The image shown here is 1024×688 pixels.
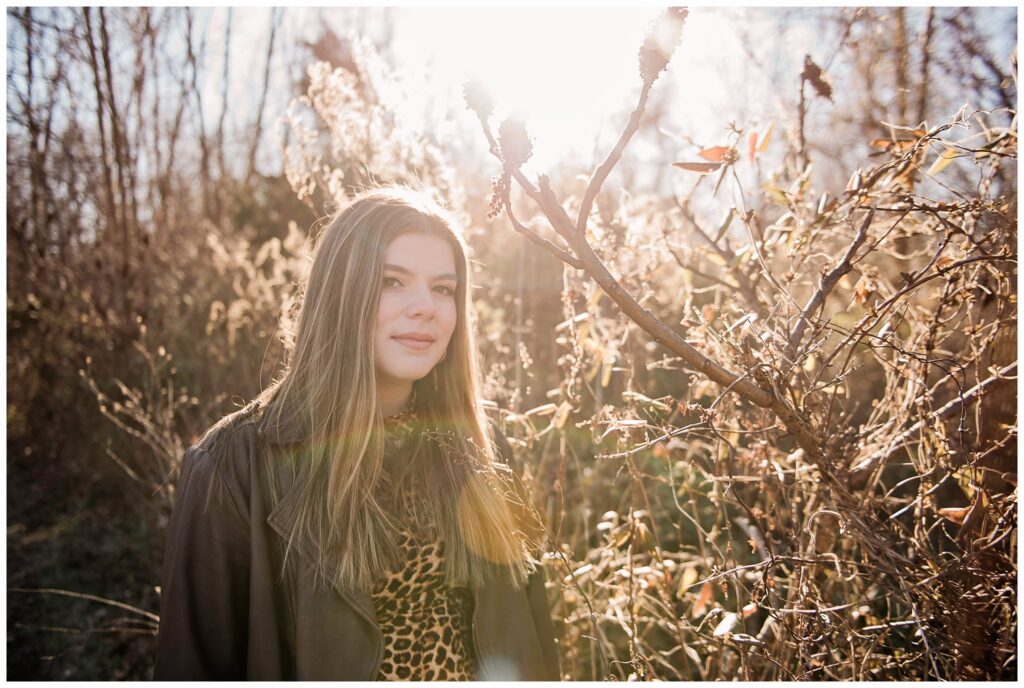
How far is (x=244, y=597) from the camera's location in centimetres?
148

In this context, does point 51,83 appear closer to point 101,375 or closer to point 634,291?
point 101,375

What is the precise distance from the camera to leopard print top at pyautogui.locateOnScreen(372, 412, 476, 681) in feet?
4.98

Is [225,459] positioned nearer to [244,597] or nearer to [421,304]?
[244,597]

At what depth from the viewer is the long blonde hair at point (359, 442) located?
4.95 ft

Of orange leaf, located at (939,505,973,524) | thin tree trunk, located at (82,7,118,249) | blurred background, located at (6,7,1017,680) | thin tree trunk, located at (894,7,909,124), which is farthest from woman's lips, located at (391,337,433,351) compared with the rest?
thin tree trunk, located at (82,7,118,249)

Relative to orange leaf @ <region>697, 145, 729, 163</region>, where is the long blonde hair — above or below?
below

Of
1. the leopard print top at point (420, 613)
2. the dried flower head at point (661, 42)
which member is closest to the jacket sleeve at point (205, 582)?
the leopard print top at point (420, 613)

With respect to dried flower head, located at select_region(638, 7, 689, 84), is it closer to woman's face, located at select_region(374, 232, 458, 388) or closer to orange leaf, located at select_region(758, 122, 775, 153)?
orange leaf, located at select_region(758, 122, 775, 153)

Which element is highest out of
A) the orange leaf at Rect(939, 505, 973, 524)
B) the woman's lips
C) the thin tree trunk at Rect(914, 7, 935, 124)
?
the thin tree trunk at Rect(914, 7, 935, 124)

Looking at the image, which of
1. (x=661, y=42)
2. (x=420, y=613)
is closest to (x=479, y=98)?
(x=661, y=42)

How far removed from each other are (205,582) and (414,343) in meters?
0.69

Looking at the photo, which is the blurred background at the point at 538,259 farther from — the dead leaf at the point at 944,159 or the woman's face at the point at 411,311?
the woman's face at the point at 411,311

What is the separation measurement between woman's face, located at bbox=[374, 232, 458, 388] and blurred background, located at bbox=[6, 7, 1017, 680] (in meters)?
0.27

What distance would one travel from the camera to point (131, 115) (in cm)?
516
